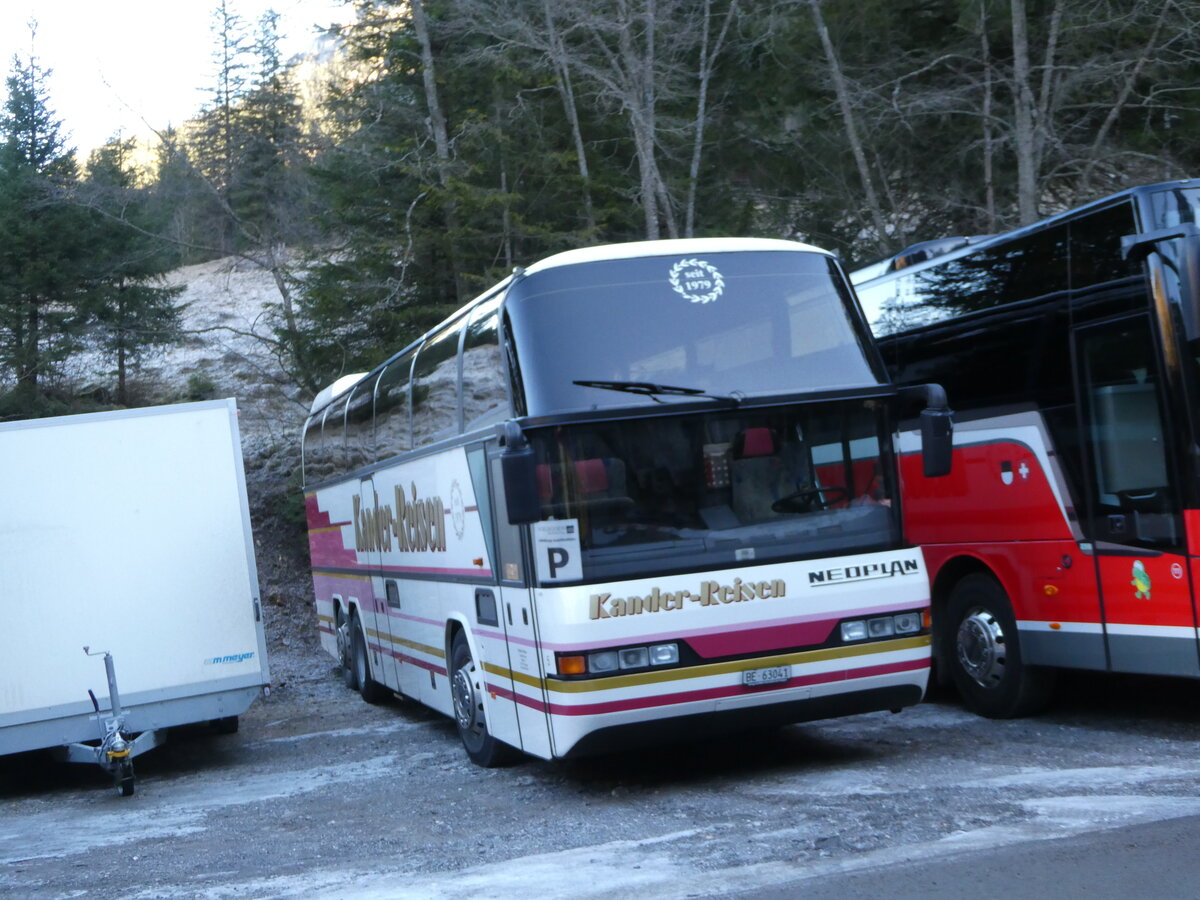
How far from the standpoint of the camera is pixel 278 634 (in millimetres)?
21859

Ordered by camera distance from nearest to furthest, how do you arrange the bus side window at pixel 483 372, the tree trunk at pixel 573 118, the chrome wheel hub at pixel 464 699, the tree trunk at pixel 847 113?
the bus side window at pixel 483 372 → the chrome wheel hub at pixel 464 699 → the tree trunk at pixel 847 113 → the tree trunk at pixel 573 118

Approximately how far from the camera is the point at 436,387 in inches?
398

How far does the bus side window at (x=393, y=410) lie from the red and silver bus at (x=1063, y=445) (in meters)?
4.28

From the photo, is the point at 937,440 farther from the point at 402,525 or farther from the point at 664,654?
the point at 402,525

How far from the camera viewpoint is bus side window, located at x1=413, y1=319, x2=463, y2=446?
9625mm

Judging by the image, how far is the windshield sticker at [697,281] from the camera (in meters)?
8.13

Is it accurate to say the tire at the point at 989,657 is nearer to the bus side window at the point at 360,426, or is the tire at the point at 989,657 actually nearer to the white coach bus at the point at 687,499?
the white coach bus at the point at 687,499

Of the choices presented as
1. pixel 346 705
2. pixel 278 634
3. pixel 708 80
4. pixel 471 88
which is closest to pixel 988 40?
pixel 708 80

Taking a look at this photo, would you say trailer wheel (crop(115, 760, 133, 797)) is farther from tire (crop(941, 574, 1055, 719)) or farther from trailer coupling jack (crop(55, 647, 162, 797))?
tire (crop(941, 574, 1055, 719))

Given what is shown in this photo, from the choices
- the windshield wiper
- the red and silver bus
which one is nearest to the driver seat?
the windshield wiper

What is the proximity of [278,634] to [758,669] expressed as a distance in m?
15.7

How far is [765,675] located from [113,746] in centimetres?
499

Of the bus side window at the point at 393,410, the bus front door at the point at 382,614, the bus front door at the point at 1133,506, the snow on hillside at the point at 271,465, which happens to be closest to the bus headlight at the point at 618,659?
the bus front door at the point at 1133,506

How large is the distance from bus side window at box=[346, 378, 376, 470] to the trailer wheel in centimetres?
387
